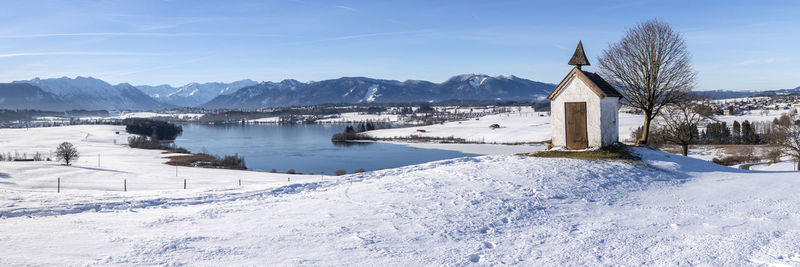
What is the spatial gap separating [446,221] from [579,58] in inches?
568

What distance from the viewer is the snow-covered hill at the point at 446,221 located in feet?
25.8

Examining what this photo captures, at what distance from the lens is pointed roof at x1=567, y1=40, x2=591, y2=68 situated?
69.6ft

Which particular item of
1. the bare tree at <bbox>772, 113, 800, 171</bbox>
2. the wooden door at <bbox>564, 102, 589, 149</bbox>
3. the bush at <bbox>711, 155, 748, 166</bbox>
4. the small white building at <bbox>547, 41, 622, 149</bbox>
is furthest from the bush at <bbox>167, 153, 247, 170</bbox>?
the bush at <bbox>711, 155, 748, 166</bbox>

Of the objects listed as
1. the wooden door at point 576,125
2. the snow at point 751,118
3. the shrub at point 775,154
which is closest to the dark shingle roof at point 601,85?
the wooden door at point 576,125

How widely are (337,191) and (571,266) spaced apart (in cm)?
807

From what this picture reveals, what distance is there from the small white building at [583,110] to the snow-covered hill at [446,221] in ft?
11.1

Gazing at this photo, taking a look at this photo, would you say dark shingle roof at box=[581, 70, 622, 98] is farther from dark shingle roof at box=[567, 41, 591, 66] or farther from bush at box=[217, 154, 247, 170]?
bush at box=[217, 154, 247, 170]

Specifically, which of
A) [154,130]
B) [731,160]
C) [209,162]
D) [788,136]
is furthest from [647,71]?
[154,130]

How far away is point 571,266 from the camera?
286 inches

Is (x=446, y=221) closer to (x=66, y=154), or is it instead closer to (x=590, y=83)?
(x=590, y=83)

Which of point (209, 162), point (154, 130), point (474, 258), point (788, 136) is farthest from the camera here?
point (154, 130)

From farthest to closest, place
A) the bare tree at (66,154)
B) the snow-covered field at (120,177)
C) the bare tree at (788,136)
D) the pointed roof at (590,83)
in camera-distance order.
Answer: the bare tree at (66,154) → the snow-covered field at (120,177) → the bare tree at (788,136) → the pointed roof at (590,83)

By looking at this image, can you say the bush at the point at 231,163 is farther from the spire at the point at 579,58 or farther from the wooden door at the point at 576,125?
the spire at the point at 579,58

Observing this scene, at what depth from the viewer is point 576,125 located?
2086cm
